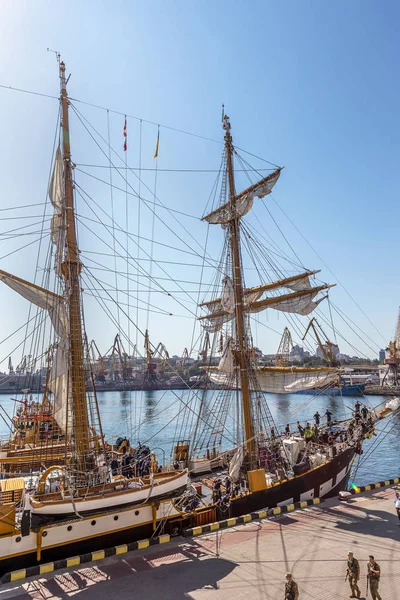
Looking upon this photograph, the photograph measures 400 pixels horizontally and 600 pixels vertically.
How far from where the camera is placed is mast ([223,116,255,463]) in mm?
17734

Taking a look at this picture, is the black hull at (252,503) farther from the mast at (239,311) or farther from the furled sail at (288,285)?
the furled sail at (288,285)

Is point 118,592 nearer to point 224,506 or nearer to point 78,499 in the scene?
point 78,499

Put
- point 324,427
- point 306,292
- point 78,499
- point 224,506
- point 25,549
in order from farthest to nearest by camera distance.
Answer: point 306,292
point 324,427
point 224,506
point 78,499
point 25,549

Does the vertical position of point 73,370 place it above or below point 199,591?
above

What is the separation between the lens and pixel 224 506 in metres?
14.4

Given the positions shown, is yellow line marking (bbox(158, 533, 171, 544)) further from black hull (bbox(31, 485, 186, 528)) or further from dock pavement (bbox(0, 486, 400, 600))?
black hull (bbox(31, 485, 186, 528))

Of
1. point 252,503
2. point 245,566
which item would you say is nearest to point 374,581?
point 245,566

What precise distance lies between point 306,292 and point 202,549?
1640cm

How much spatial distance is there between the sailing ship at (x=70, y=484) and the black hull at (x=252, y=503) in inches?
1.2

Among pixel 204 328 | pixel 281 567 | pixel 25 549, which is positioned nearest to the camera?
pixel 281 567

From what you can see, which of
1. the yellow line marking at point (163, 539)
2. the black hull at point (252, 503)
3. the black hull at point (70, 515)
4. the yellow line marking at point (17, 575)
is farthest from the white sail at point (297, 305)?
the yellow line marking at point (17, 575)

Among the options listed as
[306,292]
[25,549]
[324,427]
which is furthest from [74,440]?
[306,292]

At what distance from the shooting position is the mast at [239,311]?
58.2 feet

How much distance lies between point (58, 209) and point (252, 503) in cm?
1402
